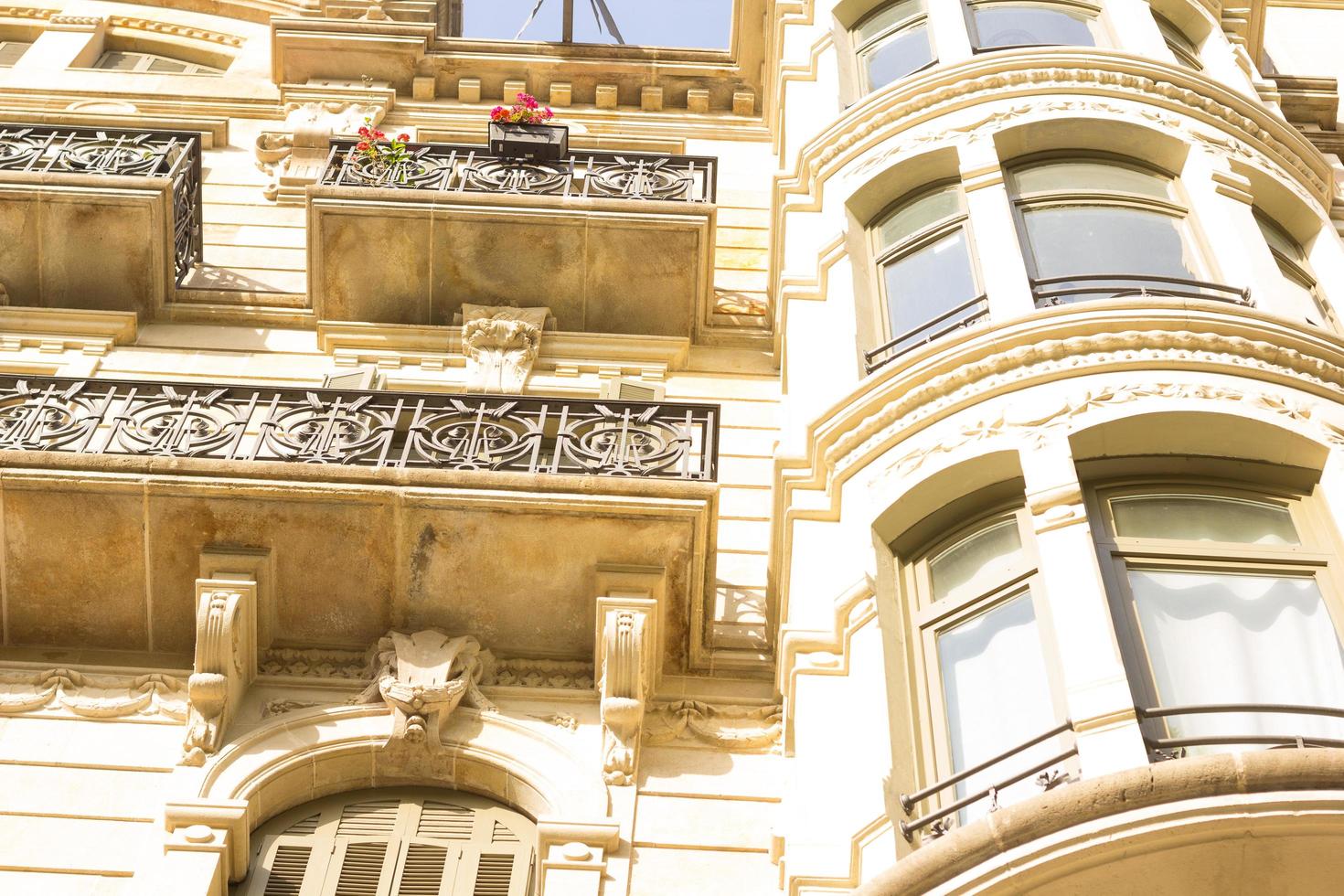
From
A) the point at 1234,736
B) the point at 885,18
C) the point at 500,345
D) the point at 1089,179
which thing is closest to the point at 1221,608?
the point at 1234,736

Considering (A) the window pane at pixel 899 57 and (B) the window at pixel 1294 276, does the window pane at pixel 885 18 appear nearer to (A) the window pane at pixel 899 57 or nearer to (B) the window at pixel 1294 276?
(A) the window pane at pixel 899 57

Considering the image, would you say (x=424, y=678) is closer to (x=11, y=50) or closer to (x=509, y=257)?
(x=509, y=257)

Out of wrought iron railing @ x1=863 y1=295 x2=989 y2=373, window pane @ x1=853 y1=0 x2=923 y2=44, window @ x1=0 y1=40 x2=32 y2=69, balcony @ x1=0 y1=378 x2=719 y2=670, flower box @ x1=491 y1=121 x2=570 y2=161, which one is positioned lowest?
balcony @ x1=0 y1=378 x2=719 y2=670

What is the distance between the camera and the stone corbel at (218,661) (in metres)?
11.2

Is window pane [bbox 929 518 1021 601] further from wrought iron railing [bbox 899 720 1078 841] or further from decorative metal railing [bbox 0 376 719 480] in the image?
decorative metal railing [bbox 0 376 719 480]

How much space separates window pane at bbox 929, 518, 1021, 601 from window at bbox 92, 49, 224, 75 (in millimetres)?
15639

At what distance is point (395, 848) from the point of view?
429 inches

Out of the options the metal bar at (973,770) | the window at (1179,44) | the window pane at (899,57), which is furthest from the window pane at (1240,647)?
the window at (1179,44)

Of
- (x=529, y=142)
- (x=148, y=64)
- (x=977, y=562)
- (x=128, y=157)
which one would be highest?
(x=148, y=64)

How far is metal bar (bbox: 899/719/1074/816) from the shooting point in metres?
8.88

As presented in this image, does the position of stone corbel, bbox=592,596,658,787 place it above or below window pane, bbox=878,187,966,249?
below

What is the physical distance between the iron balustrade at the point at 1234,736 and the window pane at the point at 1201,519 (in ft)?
4.99

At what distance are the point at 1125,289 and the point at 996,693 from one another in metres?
3.49

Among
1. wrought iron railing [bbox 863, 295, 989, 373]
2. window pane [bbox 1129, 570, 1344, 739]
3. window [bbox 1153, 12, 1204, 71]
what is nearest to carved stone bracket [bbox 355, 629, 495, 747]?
wrought iron railing [bbox 863, 295, 989, 373]
